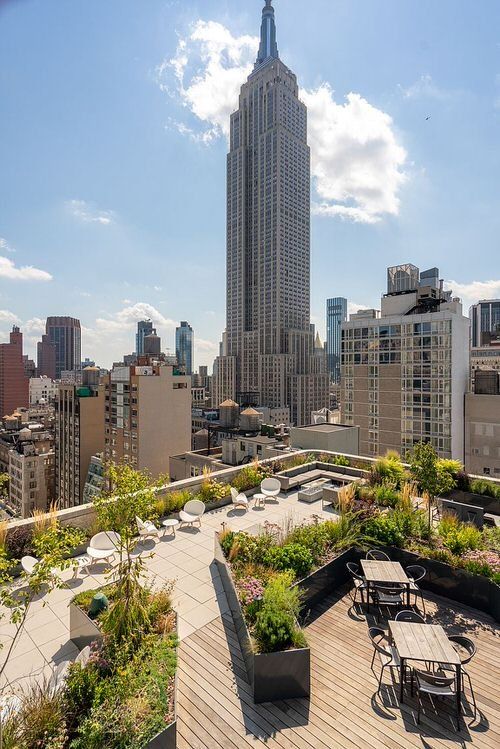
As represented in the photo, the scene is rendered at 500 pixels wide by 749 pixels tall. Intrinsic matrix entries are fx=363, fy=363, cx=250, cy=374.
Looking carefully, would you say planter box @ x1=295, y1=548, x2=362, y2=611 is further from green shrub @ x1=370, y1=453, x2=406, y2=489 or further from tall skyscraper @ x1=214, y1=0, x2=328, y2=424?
tall skyscraper @ x1=214, y1=0, x2=328, y2=424

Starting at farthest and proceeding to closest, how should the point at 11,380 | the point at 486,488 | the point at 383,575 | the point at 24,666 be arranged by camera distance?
1. the point at 11,380
2. the point at 486,488
3. the point at 383,575
4. the point at 24,666

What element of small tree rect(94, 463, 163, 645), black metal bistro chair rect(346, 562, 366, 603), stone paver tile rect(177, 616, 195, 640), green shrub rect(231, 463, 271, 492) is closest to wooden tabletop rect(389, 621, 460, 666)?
black metal bistro chair rect(346, 562, 366, 603)

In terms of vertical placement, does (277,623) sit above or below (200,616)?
above

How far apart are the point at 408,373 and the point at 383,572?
48206 millimetres

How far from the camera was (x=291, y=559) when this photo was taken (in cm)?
707

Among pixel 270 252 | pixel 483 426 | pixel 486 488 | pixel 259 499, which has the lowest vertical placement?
pixel 483 426

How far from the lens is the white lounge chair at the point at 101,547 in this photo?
8.12 metres

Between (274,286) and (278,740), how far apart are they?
141m

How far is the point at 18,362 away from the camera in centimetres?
14750

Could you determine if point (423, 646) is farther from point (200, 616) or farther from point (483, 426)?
point (483, 426)

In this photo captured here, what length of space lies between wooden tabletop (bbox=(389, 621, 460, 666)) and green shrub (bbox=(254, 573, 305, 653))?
1.41m

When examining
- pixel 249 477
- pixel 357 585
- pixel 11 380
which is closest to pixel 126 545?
pixel 357 585

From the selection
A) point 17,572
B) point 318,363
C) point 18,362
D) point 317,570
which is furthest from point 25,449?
point 318,363

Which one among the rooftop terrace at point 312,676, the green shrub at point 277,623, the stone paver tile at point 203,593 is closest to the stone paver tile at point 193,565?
the rooftop terrace at point 312,676
